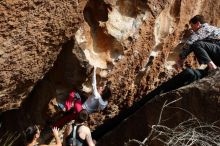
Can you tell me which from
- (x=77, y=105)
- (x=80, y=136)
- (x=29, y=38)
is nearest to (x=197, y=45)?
(x=77, y=105)

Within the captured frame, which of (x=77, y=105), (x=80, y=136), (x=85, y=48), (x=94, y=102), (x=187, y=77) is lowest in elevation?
(x=77, y=105)

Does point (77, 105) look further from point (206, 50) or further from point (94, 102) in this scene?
point (206, 50)

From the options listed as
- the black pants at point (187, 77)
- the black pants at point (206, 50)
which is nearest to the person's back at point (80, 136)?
the black pants at point (187, 77)

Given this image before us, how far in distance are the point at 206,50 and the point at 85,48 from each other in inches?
73.3

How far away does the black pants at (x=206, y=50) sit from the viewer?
8.23 meters

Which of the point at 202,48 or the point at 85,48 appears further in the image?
the point at 85,48

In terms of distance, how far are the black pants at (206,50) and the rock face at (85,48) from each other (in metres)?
1.26

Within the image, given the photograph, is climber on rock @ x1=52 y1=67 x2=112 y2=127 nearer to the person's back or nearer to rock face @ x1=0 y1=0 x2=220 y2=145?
rock face @ x1=0 y1=0 x2=220 y2=145

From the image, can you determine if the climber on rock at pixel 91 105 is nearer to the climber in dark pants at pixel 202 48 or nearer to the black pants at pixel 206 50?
the climber in dark pants at pixel 202 48

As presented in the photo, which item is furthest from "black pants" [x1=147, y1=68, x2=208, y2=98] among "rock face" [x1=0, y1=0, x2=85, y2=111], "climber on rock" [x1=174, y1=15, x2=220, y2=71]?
"rock face" [x1=0, y1=0, x2=85, y2=111]

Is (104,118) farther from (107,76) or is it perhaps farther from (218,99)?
(218,99)

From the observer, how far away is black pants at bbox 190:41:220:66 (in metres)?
8.23

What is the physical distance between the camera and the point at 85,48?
29.6 ft

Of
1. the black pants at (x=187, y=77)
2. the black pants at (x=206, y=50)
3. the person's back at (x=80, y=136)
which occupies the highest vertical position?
the black pants at (x=206, y=50)
